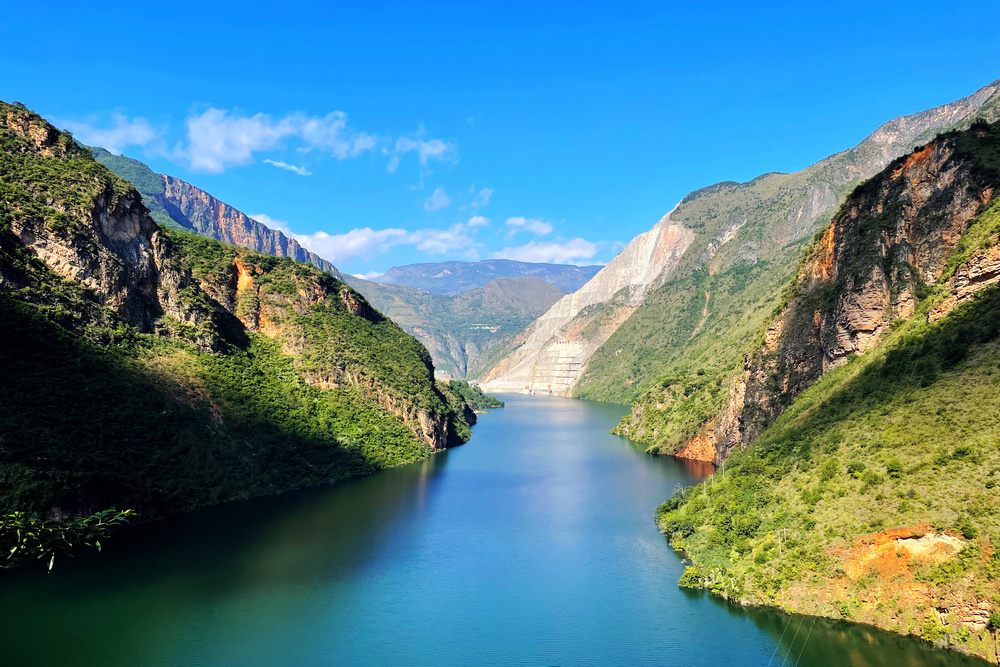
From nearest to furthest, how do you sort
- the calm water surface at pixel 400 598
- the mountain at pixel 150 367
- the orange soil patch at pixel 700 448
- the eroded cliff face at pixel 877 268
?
the calm water surface at pixel 400 598 < the eroded cliff face at pixel 877 268 < the mountain at pixel 150 367 < the orange soil patch at pixel 700 448

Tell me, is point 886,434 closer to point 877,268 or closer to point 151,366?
point 877,268

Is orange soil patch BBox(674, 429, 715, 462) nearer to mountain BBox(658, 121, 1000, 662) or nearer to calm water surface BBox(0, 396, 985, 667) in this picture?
mountain BBox(658, 121, 1000, 662)

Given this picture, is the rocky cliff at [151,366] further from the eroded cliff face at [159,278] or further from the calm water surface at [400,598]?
the calm water surface at [400,598]

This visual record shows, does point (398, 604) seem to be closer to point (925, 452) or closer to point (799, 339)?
point (925, 452)

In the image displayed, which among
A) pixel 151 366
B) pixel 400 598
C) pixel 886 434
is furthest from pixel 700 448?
pixel 151 366

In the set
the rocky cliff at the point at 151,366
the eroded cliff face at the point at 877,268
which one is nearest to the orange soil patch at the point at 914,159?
the eroded cliff face at the point at 877,268

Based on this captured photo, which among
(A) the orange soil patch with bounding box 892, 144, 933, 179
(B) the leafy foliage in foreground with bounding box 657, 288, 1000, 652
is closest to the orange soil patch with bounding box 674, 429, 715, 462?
(B) the leafy foliage in foreground with bounding box 657, 288, 1000, 652
